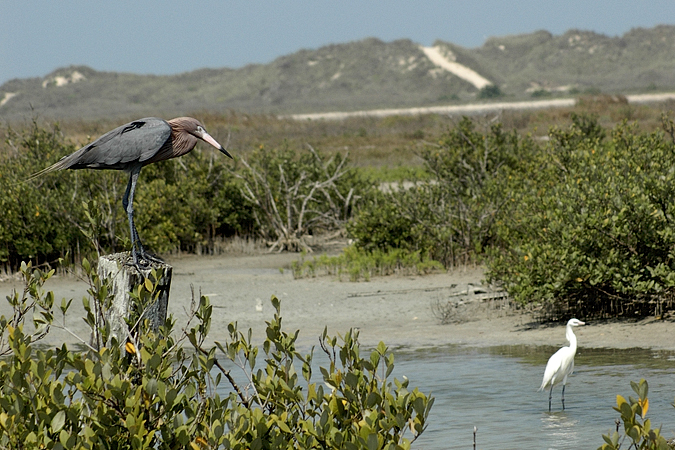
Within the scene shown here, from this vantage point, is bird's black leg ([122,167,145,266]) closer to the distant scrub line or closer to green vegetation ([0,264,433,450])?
the distant scrub line

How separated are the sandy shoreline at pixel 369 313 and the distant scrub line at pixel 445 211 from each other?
0.44 metres

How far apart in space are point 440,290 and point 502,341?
2.99 metres

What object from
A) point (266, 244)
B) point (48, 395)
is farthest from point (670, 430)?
point (266, 244)

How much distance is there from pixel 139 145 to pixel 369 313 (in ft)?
24.2

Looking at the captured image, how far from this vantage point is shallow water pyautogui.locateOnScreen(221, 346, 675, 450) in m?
7.65

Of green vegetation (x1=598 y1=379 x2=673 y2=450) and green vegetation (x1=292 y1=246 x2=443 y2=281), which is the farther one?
green vegetation (x1=292 y1=246 x2=443 y2=281)

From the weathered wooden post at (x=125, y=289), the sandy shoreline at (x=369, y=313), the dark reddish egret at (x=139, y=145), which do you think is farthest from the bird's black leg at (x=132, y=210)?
the sandy shoreline at (x=369, y=313)

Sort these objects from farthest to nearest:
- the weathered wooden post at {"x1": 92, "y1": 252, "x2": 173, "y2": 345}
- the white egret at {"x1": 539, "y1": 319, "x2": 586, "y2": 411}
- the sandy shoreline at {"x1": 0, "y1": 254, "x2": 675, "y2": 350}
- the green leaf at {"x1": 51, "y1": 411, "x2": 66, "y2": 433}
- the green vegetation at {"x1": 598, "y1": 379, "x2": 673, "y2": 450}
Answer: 1. the sandy shoreline at {"x1": 0, "y1": 254, "x2": 675, "y2": 350}
2. the white egret at {"x1": 539, "y1": 319, "x2": 586, "y2": 411}
3. the weathered wooden post at {"x1": 92, "y1": 252, "x2": 173, "y2": 345}
4. the green leaf at {"x1": 51, "y1": 411, "x2": 66, "y2": 433}
5. the green vegetation at {"x1": 598, "y1": 379, "x2": 673, "y2": 450}

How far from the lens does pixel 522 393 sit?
29.6 feet

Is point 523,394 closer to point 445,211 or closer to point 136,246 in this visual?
point 136,246

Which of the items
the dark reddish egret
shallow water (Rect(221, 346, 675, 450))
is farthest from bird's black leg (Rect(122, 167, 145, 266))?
shallow water (Rect(221, 346, 675, 450))

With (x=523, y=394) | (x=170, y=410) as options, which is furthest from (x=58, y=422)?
(x=523, y=394)

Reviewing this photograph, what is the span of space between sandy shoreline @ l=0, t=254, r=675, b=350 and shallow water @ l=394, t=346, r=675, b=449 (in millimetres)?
595

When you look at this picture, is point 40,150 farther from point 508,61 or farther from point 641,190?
point 508,61
